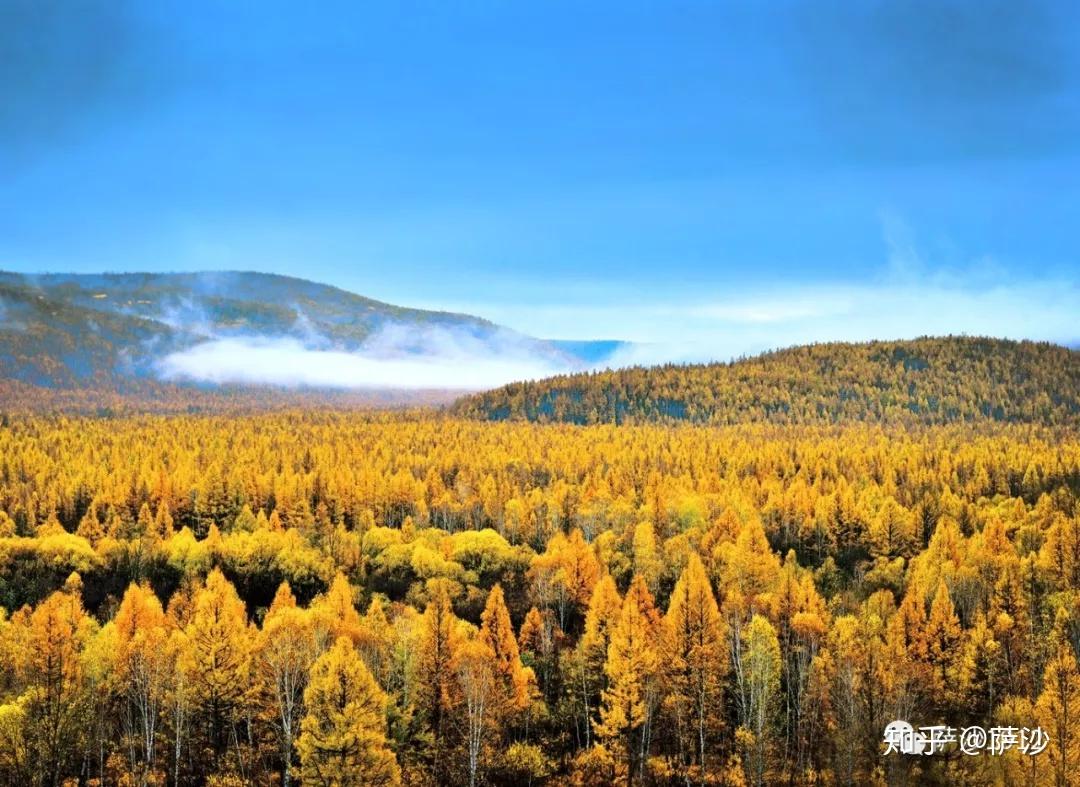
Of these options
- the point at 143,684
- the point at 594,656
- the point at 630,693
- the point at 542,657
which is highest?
the point at 630,693

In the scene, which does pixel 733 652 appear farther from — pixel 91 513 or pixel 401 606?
pixel 91 513

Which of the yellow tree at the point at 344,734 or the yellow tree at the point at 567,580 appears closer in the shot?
the yellow tree at the point at 344,734

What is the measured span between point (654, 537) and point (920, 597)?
46.3 m

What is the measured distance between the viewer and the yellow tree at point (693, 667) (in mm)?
56750

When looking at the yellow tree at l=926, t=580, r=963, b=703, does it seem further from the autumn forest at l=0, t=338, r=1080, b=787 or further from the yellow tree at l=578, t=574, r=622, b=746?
the yellow tree at l=578, t=574, r=622, b=746

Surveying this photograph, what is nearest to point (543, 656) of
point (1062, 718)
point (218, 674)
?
point (218, 674)

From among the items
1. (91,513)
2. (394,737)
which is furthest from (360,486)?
(394,737)

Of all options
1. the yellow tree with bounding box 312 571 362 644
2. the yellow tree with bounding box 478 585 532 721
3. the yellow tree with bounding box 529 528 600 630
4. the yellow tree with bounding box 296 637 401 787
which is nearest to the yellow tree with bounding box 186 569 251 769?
the yellow tree with bounding box 312 571 362 644

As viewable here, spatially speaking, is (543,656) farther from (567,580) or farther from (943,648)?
(943,648)

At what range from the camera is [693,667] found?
56.7 meters

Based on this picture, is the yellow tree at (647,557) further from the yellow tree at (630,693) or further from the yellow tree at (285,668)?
the yellow tree at (285,668)

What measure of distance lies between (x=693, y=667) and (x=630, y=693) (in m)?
5.19

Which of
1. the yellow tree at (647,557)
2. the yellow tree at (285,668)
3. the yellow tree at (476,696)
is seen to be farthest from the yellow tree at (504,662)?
the yellow tree at (647,557)

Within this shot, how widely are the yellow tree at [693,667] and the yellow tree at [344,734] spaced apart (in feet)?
70.5
